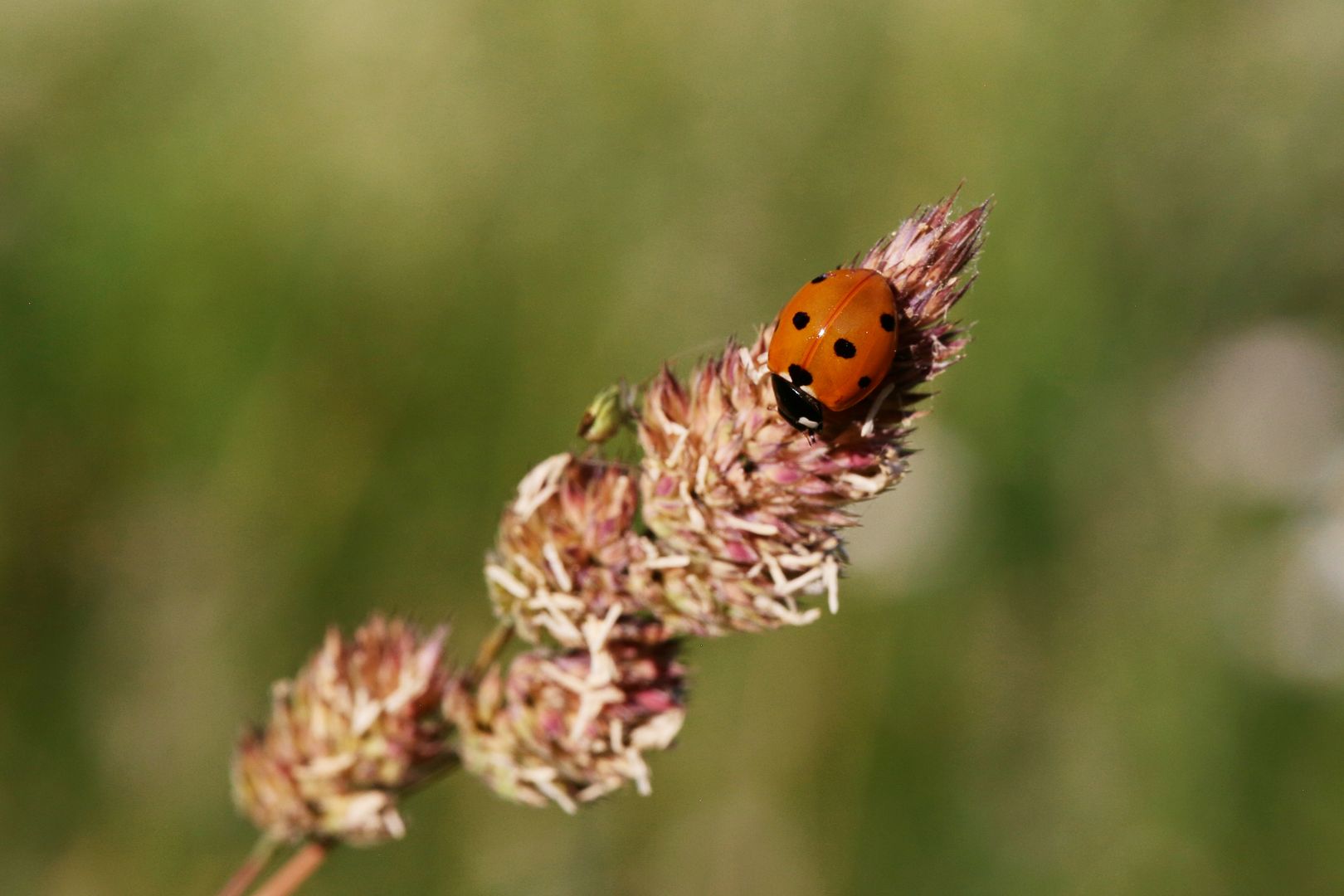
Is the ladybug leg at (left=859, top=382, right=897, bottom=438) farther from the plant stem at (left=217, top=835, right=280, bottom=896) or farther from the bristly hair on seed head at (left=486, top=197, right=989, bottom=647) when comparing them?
the plant stem at (left=217, top=835, right=280, bottom=896)

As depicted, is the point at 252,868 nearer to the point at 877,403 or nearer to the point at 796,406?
the point at 796,406

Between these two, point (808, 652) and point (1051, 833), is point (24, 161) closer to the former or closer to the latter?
point (808, 652)

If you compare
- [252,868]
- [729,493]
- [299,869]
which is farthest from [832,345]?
[252,868]

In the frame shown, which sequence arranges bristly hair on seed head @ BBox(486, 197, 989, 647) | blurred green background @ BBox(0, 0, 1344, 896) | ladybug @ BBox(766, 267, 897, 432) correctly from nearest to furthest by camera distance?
1. ladybug @ BBox(766, 267, 897, 432)
2. bristly hair on seed head @ BBox(486, 197, 989, 647)
3. blurred green background @ BBox(0, 0, 1344, 896)

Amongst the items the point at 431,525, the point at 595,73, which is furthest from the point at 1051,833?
the point at 595,73

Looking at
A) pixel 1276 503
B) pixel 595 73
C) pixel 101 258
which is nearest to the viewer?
pixel 101 258

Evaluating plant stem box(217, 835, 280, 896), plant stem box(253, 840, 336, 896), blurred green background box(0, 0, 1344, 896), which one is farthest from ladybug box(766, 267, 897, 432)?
blurred green background box(0, 0, 1344, 896)

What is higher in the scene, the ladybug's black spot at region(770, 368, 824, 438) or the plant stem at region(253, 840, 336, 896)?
the ladybug's black spot at region(770, 368, 824, 438)
